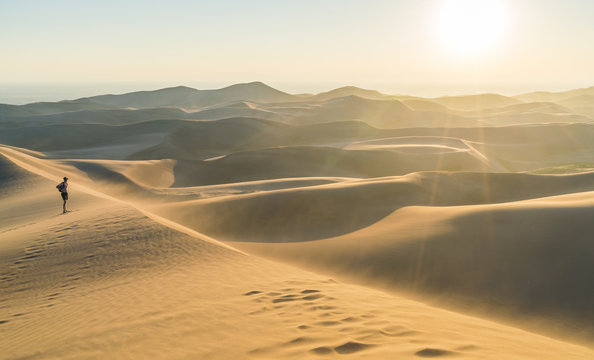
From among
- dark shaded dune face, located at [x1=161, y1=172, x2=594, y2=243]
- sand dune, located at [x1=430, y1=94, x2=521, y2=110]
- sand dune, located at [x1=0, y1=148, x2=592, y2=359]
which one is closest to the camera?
sand dune, located at [x1=0, y1=148, x2=592, y2=359]

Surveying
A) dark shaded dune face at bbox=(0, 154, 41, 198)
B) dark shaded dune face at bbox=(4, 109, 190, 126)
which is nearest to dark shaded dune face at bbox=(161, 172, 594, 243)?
dark shaded dune face at bbox=(0, 154, 41, 198)

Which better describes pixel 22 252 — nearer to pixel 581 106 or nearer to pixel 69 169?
pixel 69 169

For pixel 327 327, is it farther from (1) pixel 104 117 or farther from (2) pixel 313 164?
(1) pixel 104 117

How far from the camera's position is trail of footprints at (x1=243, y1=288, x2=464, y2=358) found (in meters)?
3.85

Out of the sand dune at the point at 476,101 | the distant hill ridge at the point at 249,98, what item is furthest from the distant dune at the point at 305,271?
the sand dune at the point at 476,101

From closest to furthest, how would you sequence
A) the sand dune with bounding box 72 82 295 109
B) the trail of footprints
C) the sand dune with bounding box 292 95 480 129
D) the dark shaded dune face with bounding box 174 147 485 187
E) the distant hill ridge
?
the trail of footprints
the dark shaded dune face with bounding box 174 147 485 187
the sand dune with bounding box 292 95 480 129
the distant hill ridge
the sand dune with bounding box 72 82 295 109

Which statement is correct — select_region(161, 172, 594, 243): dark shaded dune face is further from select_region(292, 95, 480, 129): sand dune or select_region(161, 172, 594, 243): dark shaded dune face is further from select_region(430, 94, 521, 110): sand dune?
select_region(430, 94, 521, 110): sand dune

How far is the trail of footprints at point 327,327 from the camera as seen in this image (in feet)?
12.6

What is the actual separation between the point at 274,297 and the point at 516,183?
50.7 feet

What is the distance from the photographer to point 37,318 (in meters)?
5.58

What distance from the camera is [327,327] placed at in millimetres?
4461

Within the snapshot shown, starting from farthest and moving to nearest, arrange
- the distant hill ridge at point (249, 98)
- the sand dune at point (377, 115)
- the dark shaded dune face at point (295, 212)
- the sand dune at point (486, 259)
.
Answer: the distant hill ridge at point (249, 98) → the sand dune at point (377, 115) → the dark shaded dune face at point (295, 212) → the sand dune at point (486, 259)

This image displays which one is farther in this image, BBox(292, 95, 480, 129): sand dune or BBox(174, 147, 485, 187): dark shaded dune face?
BBox(292, 95, 480, 129): sand dune

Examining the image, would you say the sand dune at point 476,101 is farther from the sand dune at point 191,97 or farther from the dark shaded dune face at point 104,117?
the dark shaded dune face at point 104,117
